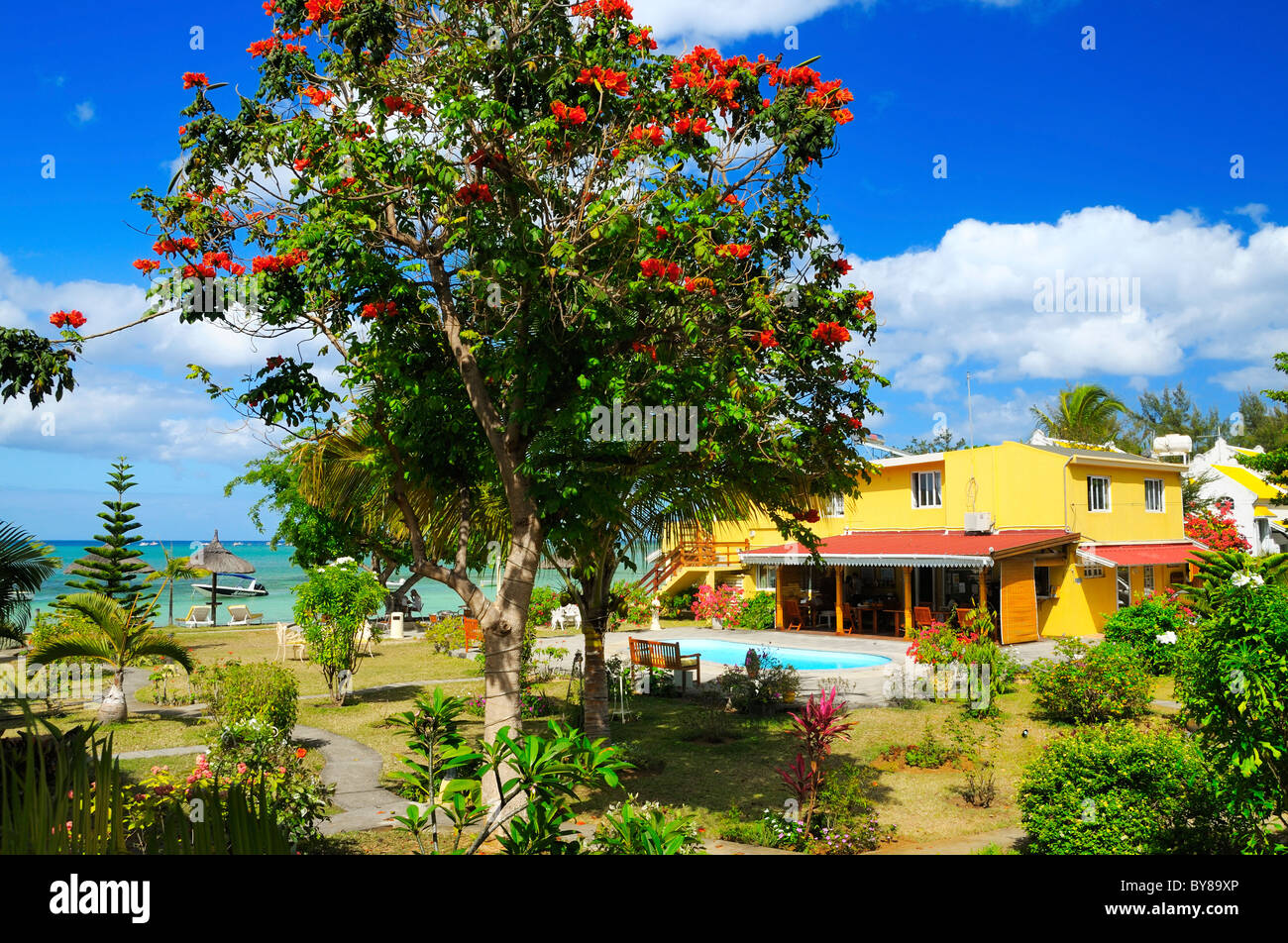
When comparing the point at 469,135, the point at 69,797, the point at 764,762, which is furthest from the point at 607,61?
the point at 764,762

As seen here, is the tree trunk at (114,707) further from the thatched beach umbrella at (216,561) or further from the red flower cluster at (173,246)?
the thatched beach umbrella at (216,561)

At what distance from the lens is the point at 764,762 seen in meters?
11.6

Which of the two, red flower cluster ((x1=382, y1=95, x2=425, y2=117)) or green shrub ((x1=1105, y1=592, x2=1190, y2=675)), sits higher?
red flower cluster ((x1=382, y1=95, x2=425, y2=117))

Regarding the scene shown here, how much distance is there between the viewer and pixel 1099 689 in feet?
42.8

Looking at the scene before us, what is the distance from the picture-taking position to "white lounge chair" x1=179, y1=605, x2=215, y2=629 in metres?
36.5

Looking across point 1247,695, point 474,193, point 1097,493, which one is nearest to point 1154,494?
point 1097,493

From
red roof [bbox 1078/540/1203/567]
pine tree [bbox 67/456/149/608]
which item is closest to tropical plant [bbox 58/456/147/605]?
pine tree [bbox 67/456/149/608]

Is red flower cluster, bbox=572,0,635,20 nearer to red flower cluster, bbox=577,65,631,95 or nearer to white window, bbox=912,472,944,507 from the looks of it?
red flower cluster, bbox=577,65,631,95

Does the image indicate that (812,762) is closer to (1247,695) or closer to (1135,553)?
(1247,695)

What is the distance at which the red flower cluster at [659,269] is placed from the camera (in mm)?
6910

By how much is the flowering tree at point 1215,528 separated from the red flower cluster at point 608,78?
2998 cm

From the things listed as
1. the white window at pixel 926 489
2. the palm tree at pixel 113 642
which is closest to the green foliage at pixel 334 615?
the palm tree at pixel 113 642

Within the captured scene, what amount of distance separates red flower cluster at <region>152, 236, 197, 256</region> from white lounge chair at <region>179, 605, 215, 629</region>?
3233cm
